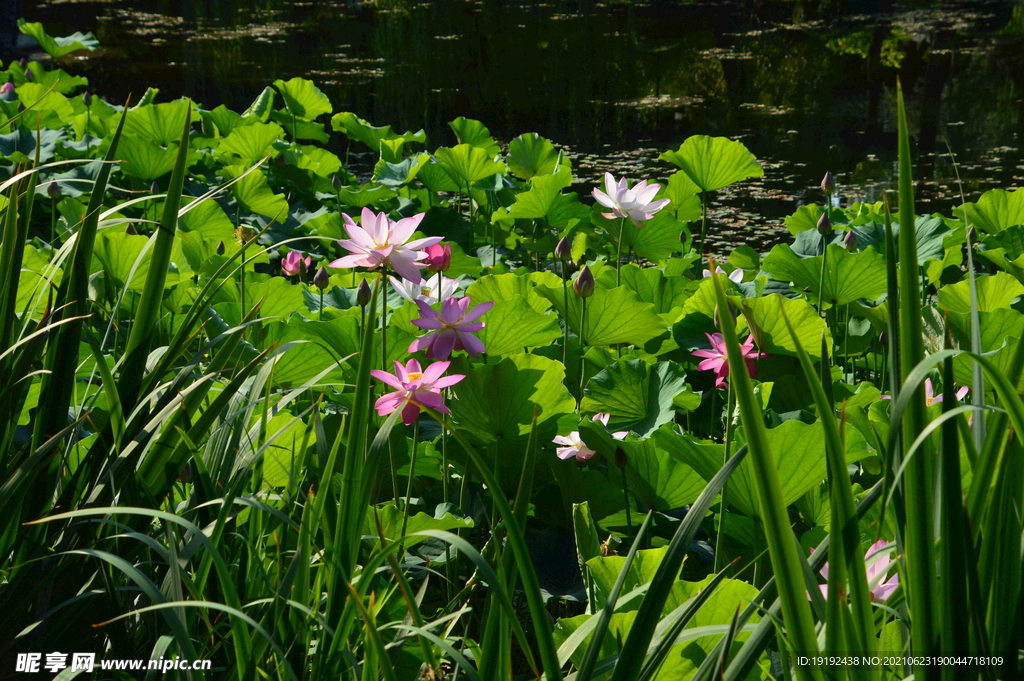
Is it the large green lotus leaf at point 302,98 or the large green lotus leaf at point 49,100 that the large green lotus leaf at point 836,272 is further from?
Result: the large green lotus leaf at point 49,100

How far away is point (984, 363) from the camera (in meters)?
0.50

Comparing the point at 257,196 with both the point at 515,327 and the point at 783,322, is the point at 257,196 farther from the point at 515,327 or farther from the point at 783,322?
the point at 783,322

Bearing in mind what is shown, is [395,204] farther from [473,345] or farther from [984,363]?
[984,363]

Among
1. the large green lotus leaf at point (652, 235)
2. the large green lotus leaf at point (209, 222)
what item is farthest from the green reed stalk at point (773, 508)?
the large green lotus leaf at point (209, 222)

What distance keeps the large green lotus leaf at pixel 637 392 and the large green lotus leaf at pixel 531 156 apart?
1.22 meters

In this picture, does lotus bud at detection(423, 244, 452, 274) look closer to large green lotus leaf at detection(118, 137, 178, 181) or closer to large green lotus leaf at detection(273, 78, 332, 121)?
large green lotus leaf at detection(118, 137, 178, 181)

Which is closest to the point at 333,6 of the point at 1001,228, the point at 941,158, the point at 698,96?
the point at 698,96

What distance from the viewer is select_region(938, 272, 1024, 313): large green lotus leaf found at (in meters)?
1.34

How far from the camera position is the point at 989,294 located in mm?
1374

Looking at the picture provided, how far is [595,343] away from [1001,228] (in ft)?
3.53

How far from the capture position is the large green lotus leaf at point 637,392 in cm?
117

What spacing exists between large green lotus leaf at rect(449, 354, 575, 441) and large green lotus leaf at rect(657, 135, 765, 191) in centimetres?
85

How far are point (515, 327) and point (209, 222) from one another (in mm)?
1041

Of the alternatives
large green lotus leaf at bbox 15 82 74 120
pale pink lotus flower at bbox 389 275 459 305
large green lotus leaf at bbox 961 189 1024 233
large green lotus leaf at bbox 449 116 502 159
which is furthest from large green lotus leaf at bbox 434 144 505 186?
large green lotus leaf at bbox 15 82 74 120
